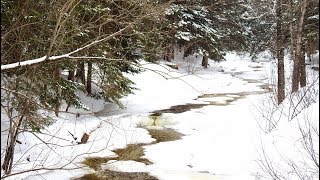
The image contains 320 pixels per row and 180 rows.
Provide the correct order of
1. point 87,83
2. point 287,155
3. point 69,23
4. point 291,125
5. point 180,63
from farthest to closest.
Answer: point 180,63 → point 87,83 → point 291,125 → point 287,155 → point 69,23

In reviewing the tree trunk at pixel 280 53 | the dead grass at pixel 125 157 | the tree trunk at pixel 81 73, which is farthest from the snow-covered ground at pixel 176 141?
the tree trunk at pixel 81 73

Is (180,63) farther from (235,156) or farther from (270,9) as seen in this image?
(235,156)

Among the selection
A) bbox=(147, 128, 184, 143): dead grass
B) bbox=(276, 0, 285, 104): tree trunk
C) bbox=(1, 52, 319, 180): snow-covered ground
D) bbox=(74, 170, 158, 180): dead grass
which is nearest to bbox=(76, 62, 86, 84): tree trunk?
bbox=(1, 52, 319, 180): snow-covered ground

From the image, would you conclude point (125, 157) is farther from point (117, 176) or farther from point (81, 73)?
point (81, 73)

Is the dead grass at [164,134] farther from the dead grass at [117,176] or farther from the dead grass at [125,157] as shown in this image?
the dead grass at [117,176]

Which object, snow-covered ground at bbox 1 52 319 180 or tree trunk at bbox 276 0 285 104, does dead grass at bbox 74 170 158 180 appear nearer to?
snow-covered ground at bbox 1 52 319 180

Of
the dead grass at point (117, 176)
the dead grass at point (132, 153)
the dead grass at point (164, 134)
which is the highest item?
the dead grass at point (164, 134)

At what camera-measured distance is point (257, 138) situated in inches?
368

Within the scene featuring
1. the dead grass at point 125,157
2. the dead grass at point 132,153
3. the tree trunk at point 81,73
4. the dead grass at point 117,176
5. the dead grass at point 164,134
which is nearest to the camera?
the dead grass at point 117,176

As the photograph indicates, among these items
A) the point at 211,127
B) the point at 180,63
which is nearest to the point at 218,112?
the point at 211,127

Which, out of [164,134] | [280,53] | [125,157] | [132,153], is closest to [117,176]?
[125,157]

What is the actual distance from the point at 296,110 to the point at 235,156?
187 cm

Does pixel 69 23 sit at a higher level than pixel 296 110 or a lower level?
higher

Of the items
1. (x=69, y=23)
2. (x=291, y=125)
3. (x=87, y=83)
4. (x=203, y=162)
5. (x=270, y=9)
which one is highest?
(x=270, y=9)
